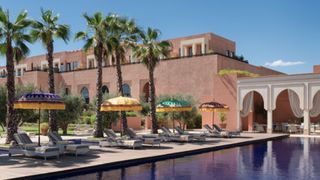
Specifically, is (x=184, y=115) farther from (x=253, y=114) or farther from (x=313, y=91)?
(x=313, y=91)

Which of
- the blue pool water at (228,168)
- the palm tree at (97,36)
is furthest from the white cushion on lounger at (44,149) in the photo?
the palm tree at (97,36)

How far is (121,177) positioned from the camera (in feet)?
40.1

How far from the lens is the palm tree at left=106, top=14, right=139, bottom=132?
81.0 feet

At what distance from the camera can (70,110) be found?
3044 centimetres

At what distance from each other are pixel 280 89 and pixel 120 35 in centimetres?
1406

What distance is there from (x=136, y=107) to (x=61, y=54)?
4682cm

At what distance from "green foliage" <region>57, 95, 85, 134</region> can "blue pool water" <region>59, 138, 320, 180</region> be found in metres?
14.7

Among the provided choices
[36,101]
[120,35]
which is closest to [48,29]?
[120,35]

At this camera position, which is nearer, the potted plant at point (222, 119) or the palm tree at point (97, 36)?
the palm tree at point (97, 36)

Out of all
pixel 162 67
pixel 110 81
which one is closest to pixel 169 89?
pixel 162 67

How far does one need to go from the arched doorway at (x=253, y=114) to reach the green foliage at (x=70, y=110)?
13.9 meters

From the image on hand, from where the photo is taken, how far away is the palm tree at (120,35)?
81.0 feet

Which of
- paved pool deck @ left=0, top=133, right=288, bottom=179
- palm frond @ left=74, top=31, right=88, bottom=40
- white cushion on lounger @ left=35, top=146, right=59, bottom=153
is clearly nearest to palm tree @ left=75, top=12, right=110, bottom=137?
palm frond @ left=74, top=31, right=88, bottom=40

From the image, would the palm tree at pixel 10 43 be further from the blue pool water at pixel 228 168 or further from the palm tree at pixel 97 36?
the blue pool water at pixel 228 168
